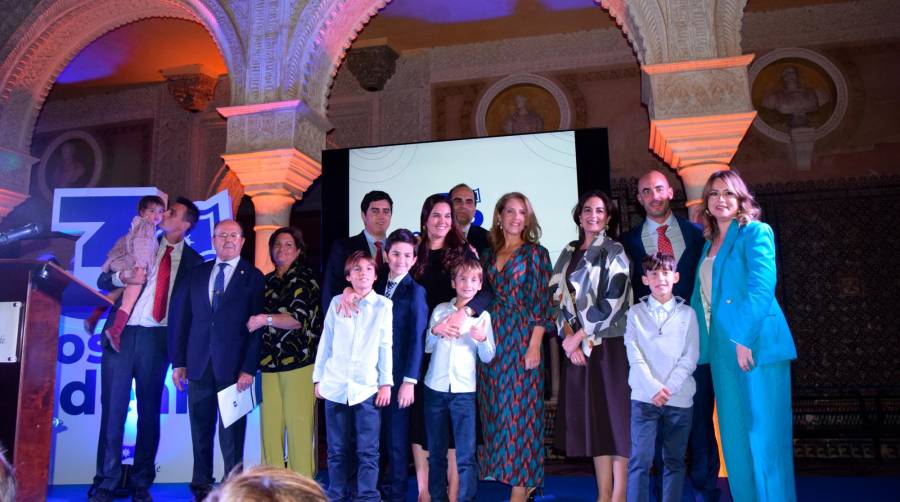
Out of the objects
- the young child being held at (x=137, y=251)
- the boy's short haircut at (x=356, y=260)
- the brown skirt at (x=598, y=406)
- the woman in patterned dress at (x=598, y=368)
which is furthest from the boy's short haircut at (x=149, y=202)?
the brown skirt at (x=598, y=406)

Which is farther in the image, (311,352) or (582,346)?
(311,352)

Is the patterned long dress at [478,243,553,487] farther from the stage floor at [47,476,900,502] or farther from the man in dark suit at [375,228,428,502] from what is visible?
the stage floor at [47,476,900,502]

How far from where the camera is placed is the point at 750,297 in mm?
2795

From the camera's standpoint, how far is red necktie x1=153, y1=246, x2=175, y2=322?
12.2 ft

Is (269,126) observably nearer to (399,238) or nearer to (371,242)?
(371,242)

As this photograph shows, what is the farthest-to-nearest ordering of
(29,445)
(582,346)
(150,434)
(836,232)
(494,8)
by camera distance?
1. (494,8)
2. (836,232)
3. (150,434)
4. (582,346)
5. (29,445)

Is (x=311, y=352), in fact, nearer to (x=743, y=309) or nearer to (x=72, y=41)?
(x=743, y=309)

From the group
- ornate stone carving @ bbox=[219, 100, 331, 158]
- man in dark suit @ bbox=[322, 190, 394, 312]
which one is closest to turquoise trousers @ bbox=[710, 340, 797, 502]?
man in dark suit @ bbox=[322, 190, 394, 312]

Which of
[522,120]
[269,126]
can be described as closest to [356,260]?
[269,126]

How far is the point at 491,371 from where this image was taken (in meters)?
3.16

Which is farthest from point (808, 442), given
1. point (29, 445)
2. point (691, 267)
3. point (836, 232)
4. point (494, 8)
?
point (29, 445)

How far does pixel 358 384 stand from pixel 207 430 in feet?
3.14

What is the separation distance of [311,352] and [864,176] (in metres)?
5.42

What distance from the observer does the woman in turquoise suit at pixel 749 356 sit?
271cm
